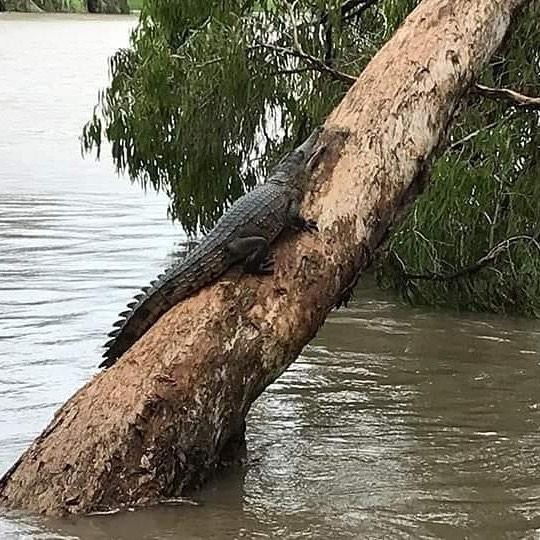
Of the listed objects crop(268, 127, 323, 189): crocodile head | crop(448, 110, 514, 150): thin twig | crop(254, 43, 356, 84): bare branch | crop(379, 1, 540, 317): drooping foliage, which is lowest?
crop(379, 1, 540, 317): drooping foliage

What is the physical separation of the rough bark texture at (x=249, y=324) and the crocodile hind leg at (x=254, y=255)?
0.06 metres

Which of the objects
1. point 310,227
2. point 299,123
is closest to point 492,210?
point 299,123

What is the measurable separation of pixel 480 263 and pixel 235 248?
4.39 metres

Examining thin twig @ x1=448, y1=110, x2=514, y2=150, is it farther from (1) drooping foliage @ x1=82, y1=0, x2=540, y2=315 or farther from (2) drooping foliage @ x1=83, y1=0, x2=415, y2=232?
(2) drooping foliage @ x1=83, y1=0, x2=415, y2=232

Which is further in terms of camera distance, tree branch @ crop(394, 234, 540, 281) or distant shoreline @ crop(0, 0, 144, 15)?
distant shoreline @ crop(0, 0, 144, 15)

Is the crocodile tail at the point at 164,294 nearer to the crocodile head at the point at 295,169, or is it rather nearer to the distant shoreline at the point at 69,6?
the crocodile head at the point at 295,169

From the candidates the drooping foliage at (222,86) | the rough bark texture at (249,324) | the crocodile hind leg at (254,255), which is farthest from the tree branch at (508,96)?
the crocodile hind leg at (254,255)

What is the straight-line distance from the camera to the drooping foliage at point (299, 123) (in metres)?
10.1

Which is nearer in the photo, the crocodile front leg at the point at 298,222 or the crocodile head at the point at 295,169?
the crocodile front leg at the point at 298,222

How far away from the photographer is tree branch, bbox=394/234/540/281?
996 cm

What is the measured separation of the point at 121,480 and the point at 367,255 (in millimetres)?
1773

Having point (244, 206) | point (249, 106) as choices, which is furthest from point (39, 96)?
point (244, 206)

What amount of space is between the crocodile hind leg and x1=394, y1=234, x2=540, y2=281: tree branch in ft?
14.0

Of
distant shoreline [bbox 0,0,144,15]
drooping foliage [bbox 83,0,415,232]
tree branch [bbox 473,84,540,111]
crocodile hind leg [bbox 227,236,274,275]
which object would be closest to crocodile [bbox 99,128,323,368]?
crocodile hind leg [bbox 227,236,274,275]
